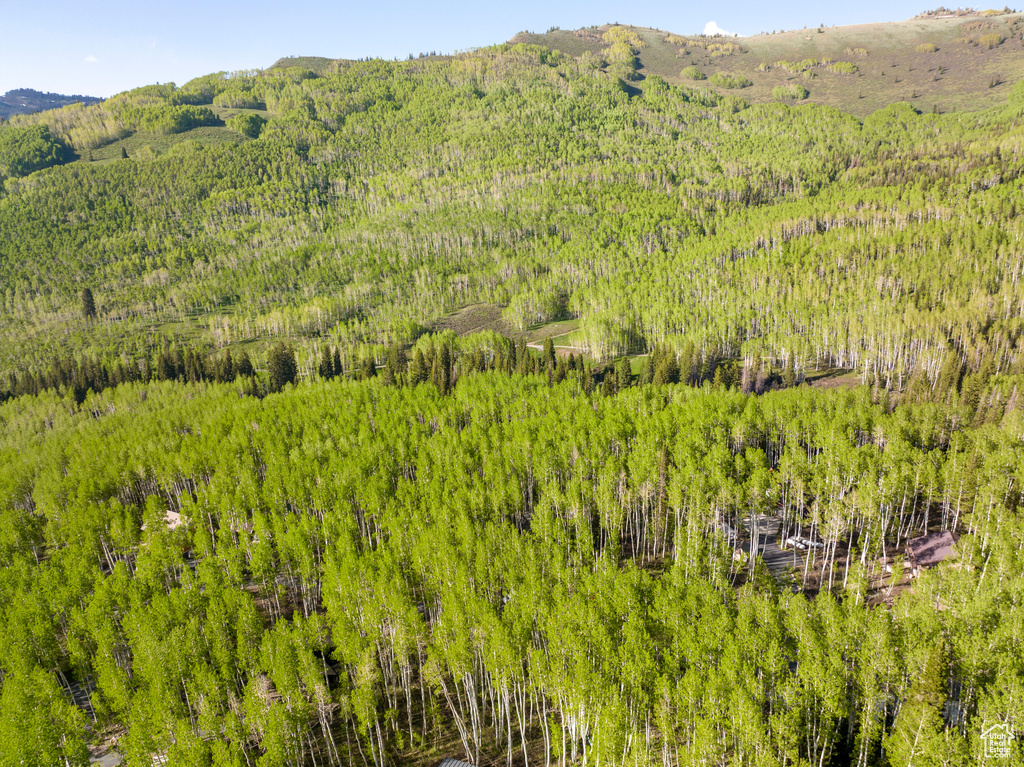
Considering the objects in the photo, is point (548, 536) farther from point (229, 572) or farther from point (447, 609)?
point (229, 572)

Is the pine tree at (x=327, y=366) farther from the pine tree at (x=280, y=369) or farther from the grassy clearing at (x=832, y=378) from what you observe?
the grassy clearing at (x=832, y=378)

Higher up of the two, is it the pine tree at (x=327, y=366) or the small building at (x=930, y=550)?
the pine tree at (x=327, y=366)

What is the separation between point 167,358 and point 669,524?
189m

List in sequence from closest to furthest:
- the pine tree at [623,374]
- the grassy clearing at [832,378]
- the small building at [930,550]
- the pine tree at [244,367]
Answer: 1. the small building at [930,550]
2. the grassy clearing at [832,378]
3. the pine tree at [623,374]
4. the pine tree at [244,367]

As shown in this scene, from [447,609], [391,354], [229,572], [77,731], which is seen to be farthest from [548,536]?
[391,354]

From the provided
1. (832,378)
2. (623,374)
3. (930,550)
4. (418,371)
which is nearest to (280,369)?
(418,371)

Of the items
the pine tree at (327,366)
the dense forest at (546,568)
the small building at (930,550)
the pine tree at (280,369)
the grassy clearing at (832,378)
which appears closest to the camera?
the dense forest at (546,568)

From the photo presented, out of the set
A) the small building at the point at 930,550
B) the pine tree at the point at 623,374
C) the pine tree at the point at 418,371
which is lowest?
the small building at the point at 930,550

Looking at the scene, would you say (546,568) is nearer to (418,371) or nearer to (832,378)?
(418,371)

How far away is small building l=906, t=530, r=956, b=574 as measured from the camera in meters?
66.7

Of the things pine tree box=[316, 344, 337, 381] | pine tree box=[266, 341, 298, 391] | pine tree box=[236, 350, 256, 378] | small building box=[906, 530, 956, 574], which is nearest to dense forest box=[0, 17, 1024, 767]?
small building box=[906, 530, 956, 574]

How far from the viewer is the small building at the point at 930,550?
66.7 m

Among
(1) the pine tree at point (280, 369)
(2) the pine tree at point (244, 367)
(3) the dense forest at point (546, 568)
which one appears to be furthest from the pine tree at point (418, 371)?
(2) the pine tree at point (244, 367)

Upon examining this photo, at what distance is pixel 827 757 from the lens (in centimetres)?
4150
